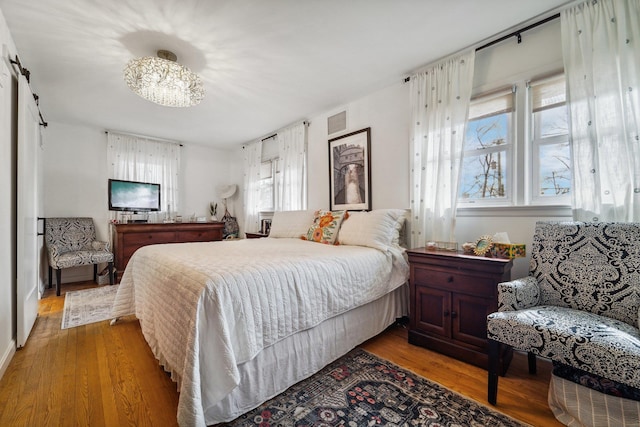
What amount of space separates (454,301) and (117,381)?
2.32 meters

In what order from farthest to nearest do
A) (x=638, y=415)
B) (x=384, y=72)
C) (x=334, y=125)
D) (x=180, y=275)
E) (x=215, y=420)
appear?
(x=334, y=125) → (x=384, y=72) → (x=180, y=275) → (x=215, y=420) → (x=638, y=415)

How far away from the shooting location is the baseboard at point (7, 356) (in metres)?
1.76

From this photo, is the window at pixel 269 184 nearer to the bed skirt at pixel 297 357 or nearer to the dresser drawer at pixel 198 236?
the dresser drawer at pixel 198 236

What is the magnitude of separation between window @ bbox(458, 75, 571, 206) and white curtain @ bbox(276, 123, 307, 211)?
2.22 m

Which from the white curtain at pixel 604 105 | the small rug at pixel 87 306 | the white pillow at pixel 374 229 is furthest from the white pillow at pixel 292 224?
the white curtain at pixel 604 105

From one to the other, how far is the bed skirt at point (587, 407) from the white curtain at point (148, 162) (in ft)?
17.9

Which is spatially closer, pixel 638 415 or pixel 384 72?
pixel 638 415

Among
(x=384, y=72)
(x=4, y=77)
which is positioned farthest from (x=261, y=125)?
(x=4, y=77)

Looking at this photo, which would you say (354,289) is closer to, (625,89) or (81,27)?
(625,89)

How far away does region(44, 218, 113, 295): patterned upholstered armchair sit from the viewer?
3559 millimetres

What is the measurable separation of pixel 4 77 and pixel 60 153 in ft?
9.39

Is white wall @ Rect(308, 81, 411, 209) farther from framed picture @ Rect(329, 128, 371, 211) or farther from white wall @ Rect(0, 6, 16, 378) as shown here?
white wall @ Rect(0, 6, 16, 378)

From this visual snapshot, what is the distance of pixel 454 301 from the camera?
1970 millimetres

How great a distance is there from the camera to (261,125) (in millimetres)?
4219
